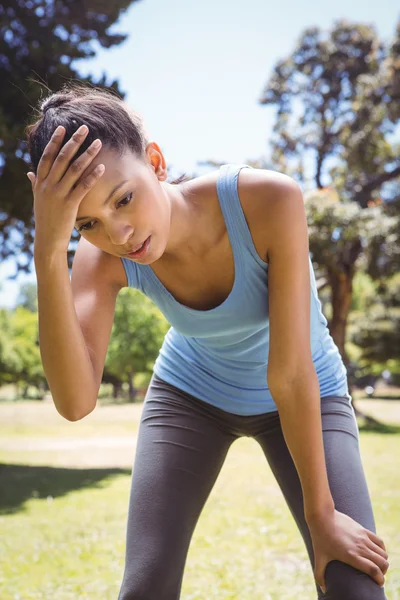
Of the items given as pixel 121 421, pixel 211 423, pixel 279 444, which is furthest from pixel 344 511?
pixel 121 421

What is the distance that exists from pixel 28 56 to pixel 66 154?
8.21 m

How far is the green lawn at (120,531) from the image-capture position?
14.3 ft

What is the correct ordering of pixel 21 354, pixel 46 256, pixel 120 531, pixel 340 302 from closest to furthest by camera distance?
pixel 46 256, pixel 120 531, pixel 340 302, pixel 21 354

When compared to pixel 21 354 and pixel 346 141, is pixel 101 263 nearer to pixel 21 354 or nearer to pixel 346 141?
pixel 346 141

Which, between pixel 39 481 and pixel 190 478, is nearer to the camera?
pixel 190 478

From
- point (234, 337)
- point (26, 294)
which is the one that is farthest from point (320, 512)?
point (26, 294)

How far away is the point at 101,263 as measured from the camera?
1945 mm

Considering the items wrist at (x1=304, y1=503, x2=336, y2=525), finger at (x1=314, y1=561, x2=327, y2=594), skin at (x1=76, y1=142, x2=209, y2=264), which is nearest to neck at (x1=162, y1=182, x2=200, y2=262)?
skin at (x1=76, y1=142, x2=209, y2=264)

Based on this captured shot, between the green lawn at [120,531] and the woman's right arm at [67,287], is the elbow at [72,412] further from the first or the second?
the green lawn at [120,531]

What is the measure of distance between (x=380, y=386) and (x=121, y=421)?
22.4 meters

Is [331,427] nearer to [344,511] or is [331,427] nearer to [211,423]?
[344,511]

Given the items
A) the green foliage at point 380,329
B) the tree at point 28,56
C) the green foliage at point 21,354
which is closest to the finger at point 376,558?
the tree at point 28,56

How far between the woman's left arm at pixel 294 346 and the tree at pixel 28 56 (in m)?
7.08

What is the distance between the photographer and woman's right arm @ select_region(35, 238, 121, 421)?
64.7 inches
